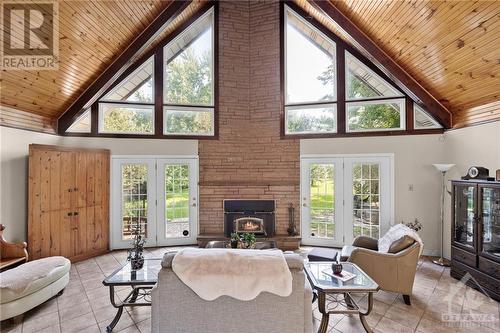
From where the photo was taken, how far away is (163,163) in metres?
5.41

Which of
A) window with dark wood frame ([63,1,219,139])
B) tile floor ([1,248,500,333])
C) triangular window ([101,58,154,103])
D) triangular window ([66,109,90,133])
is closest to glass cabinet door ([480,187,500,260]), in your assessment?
tile floor ([1,248,500,333])

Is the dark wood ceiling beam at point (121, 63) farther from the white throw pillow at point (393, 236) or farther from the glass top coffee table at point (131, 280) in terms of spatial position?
A: the white throw pillow at point (393, 236)

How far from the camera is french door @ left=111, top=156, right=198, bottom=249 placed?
528 cm

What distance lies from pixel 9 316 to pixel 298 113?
5534 millimetres

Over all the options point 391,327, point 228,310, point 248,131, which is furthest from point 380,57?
point 228,310

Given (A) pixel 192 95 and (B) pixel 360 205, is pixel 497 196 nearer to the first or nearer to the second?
(B) pixel 360 205

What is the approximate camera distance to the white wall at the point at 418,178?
190 inches

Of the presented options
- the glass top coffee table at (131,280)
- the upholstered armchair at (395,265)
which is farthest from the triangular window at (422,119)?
the glass top coffee table at (131,280)

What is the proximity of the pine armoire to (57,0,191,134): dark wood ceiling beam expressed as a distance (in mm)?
857

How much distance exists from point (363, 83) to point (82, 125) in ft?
20.0

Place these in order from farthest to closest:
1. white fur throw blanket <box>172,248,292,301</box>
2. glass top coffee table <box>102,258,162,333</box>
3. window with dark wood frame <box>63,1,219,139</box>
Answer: window with dark wood frame <box>63,1,219,139</box>, glass top coffee table <box>102,258,162,333</box>, white fur throw blanket <box>172,248,292,301</box>

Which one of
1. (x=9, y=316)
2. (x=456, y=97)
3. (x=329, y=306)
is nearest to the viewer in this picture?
(x=9, y=316)

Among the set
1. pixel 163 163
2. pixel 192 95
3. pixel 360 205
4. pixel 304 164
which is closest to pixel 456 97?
pixel 360 205

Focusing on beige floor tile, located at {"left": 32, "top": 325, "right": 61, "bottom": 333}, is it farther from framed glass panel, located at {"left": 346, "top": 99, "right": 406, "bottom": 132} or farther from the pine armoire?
framed glass panel, located at {"left": 346, "top": 99, "right": 406, "bottom": 132}
